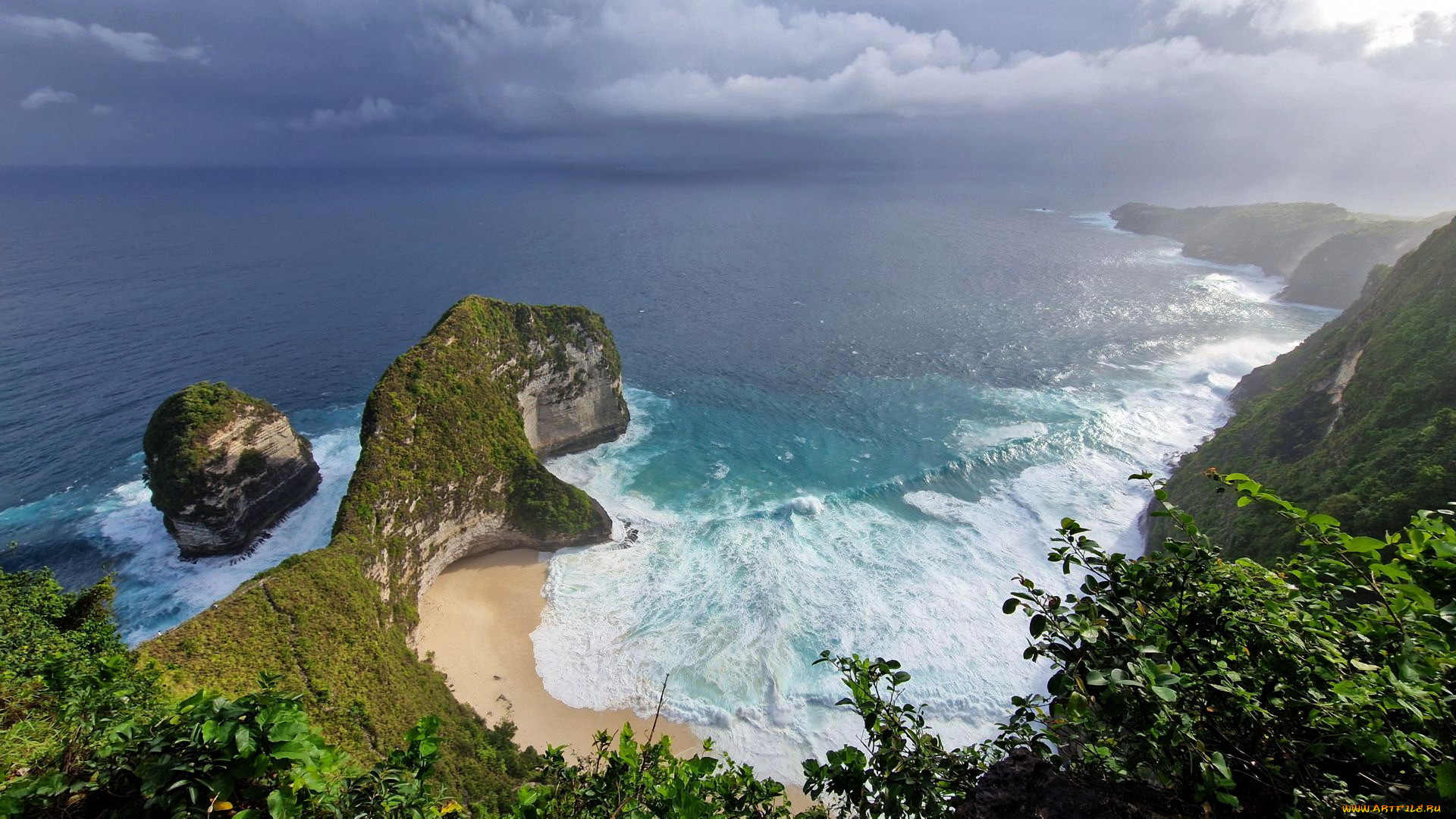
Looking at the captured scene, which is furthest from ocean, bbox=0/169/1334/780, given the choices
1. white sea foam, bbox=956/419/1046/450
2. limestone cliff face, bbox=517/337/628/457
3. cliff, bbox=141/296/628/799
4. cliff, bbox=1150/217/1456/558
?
cliff, bbox=1150/217/1456/558

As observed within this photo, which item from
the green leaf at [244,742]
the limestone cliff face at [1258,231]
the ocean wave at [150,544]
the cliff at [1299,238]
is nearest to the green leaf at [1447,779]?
the green leaf at [244,742]

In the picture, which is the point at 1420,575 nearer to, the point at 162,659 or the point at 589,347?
the point at 162,659

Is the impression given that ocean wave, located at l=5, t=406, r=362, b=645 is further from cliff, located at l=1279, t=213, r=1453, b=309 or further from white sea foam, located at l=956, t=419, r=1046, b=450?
cliff, located at l=1279, t=213, r=1453, b=309

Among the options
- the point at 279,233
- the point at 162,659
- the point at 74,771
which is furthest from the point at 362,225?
the point at 74,771

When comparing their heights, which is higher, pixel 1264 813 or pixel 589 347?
pixel 1264 813

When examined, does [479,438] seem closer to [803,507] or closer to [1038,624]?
[803,507]

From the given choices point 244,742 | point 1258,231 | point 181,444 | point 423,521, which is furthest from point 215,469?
point 1258,231

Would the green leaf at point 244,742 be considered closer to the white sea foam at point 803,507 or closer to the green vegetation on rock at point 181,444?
the white sea foam at point 803,507
